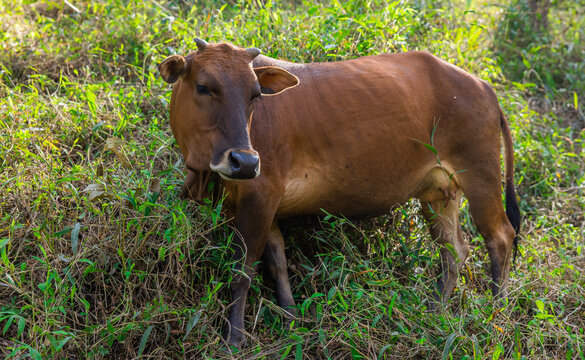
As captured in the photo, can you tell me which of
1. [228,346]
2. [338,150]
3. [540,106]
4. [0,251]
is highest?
[338,150]

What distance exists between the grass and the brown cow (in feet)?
0.68

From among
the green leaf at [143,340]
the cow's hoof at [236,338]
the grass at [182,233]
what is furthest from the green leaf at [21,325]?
the cow's hoof at [236,338]

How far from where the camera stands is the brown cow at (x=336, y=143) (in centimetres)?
396

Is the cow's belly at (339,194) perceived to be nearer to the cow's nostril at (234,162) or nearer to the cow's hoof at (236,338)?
the cow's nostril at (234,162)

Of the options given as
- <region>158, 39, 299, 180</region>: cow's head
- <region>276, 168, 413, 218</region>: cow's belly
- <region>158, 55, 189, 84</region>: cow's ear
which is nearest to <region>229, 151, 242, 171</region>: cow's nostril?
<region>158, 39, 299, 180</region>: cow's head

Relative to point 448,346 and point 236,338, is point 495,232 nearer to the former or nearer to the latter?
point 448,346

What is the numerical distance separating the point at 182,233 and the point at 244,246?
395 mm

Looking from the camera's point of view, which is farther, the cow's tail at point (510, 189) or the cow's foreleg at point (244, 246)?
the cow's tail at point (510, 189)

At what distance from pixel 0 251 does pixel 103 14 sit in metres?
3.25

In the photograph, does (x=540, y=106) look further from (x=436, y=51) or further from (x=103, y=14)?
(x=103, y=14)

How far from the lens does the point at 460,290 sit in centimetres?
496

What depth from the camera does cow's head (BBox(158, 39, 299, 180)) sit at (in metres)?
3.79

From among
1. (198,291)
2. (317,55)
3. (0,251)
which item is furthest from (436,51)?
(0,251)

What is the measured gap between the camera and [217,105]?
390 centimetres
